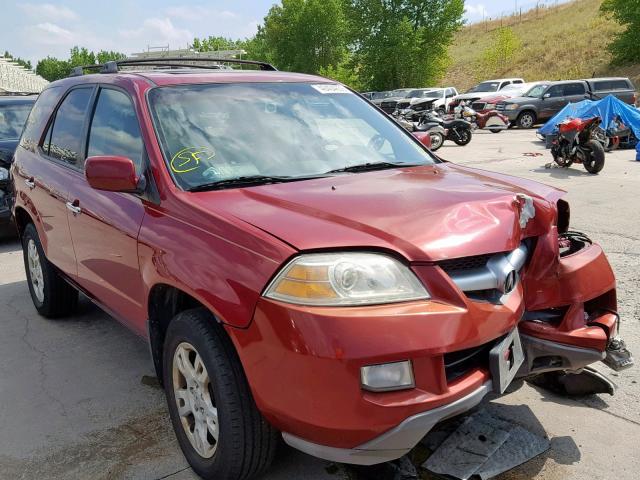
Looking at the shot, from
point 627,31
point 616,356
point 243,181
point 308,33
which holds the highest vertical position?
point 308,33

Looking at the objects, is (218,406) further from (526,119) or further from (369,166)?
(526,119)

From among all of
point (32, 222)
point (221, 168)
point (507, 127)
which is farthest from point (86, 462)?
point (507, 127)

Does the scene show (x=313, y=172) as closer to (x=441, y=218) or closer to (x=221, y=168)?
(x=221, y=168)

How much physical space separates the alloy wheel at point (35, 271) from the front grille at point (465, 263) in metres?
3.67

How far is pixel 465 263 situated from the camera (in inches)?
90.5

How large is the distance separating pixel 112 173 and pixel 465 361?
1802mm

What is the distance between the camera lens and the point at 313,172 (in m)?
3.11

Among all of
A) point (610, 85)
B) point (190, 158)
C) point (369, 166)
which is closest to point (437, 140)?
point (610, 85)

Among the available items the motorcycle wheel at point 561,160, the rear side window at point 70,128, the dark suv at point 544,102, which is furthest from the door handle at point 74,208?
the dark suv at point 544,102

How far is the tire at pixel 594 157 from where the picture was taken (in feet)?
36.8

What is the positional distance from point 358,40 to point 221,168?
166ft

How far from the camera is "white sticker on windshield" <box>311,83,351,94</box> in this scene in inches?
151

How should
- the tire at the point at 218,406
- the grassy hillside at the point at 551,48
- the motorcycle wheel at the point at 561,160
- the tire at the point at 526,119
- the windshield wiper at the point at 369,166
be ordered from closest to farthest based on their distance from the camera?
the tire at the point at 218,406 < the windshield wiper at the point at 369,166 < the motorcycle wheel at the point at 561,160 < the tire at the point at 526,119 < the grassy hillside at the point at 551,48

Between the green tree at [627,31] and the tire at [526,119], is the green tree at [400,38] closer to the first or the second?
the green tree at [627,31]
